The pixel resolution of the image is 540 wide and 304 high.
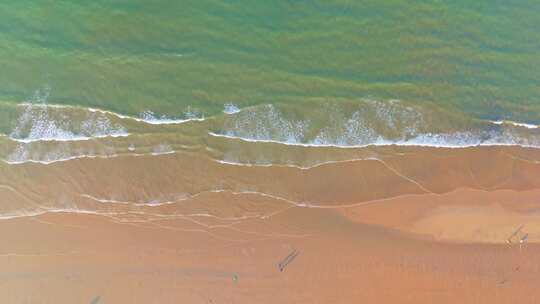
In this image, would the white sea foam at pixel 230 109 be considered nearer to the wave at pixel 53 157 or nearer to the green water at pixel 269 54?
the green water at pixel 269 54

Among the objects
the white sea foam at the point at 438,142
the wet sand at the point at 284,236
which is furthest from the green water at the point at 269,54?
the wet sand at the point at 284,236

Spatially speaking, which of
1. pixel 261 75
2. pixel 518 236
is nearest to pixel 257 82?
pixel 261 75

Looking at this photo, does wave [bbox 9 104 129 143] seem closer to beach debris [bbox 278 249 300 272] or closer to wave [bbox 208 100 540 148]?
wave [bbox 208 100 540 148]

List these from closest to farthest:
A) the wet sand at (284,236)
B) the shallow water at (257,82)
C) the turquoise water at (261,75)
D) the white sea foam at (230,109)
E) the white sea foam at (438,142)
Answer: the wet sand at (284,236)
the white sea foam at (438,142)
the shallow water at (257,82)
the turquoise water at (261,75)
the white sea foam at (230,109)

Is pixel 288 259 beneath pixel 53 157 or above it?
beneath

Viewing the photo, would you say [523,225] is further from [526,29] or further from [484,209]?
[526,29]

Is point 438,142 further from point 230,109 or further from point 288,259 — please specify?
point 230,109

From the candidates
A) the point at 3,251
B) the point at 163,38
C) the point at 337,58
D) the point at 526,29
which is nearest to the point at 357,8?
the point at 337,58
